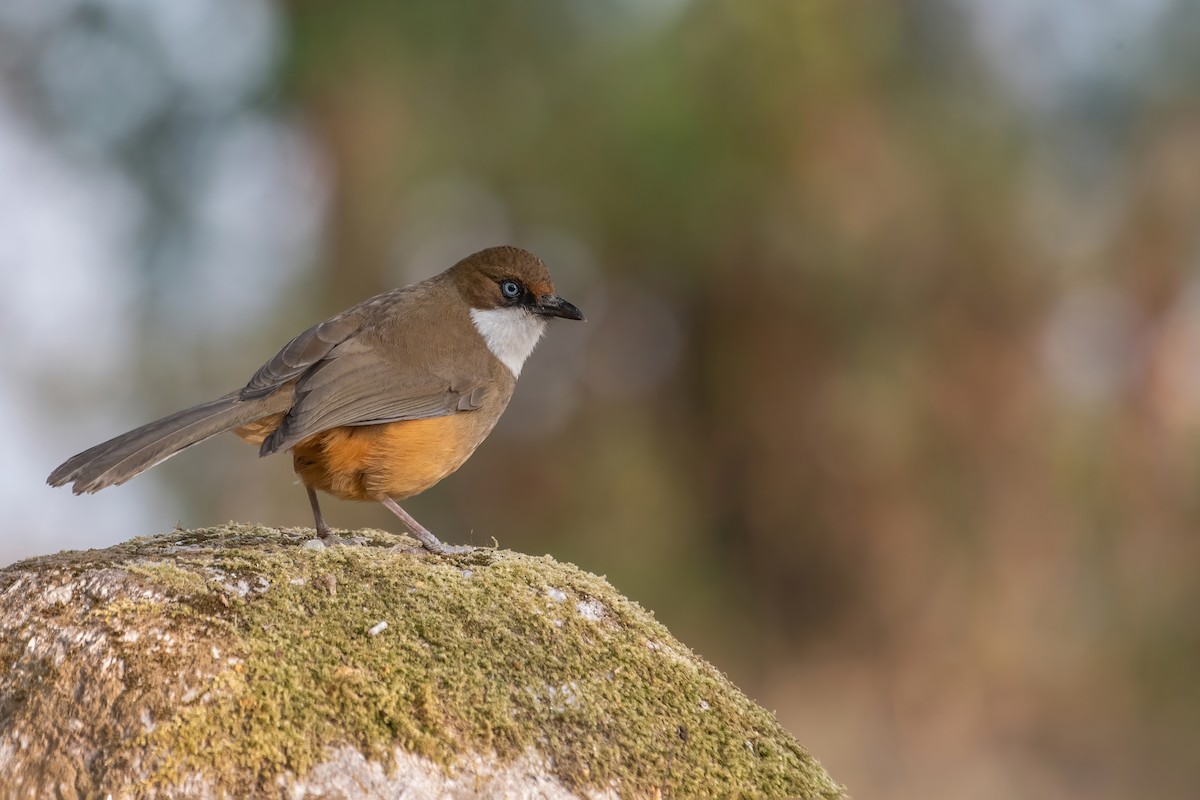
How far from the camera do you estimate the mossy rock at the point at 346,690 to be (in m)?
2.68

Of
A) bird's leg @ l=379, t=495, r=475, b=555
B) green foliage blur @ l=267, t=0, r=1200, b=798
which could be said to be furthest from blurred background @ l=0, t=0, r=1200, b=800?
bird's leg @ l=379, t=495, r=475, b=555

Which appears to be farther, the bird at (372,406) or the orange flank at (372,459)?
the orange flank at (372,459)

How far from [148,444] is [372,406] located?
34.6 inches

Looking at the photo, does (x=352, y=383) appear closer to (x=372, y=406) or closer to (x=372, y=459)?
(x=372, y=406)

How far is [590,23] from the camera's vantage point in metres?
11.5

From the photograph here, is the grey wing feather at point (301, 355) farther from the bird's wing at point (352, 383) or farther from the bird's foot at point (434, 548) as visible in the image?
the bird's foot at point (434, 548)

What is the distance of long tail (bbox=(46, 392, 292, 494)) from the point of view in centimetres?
404

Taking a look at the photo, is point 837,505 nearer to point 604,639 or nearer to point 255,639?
point 604,639

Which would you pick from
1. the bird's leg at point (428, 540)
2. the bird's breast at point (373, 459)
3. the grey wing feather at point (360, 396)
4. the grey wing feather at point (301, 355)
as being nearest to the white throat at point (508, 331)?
the grey wing feather at point (360, 396)

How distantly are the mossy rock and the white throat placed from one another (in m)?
2.17

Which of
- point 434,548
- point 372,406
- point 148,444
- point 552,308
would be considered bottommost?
point 148,444

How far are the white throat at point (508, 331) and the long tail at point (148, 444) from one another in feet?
4.38

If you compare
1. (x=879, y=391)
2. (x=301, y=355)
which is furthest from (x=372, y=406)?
(x=879, y=391)

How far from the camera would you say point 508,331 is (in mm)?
5691
